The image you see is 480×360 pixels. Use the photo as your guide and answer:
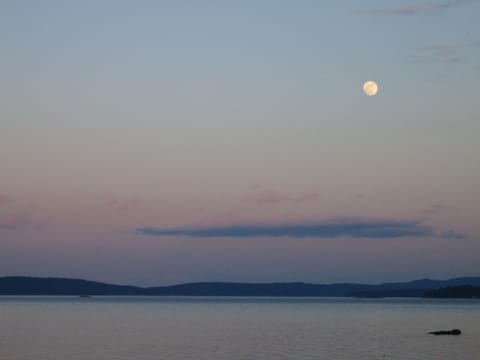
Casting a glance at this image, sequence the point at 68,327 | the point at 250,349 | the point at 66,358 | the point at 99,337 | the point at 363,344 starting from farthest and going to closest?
the point at 68,327 < the point at 99,337 < the point at 363,344 < the point at 250,349 < the point at 66,358

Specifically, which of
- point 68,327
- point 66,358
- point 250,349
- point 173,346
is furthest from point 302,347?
point 68,327

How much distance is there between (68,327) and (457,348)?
2384 inches

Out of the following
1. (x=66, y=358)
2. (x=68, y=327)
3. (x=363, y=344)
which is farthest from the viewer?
(x=68, y=327)

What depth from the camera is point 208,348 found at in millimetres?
80688

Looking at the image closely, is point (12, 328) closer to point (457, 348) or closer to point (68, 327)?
point (68, 327)

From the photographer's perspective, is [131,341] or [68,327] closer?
[131,341]

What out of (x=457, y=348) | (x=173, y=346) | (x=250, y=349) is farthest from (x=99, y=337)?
(x=457, y=348)

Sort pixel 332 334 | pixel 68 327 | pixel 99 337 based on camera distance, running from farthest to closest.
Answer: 1. pixel 68 327
2. pixel 332 334
3. pixel 99 337

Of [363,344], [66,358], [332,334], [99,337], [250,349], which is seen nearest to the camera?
[66,358]

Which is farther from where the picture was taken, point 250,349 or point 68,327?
point 68,327

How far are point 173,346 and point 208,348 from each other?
4092 mm

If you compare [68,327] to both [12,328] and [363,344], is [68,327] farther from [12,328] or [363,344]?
[363,344]

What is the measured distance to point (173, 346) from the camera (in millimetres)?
82125

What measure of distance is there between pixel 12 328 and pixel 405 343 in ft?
188
